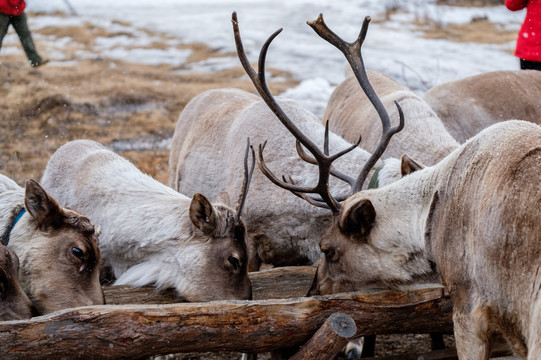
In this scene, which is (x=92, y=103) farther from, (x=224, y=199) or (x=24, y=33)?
(x=224, y=199)

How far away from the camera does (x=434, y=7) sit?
1848 centimetres

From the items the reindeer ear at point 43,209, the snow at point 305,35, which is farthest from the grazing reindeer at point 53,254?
the snow at point 305,35

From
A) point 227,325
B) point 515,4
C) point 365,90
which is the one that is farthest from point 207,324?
point 515,4

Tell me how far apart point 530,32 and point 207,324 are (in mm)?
4987

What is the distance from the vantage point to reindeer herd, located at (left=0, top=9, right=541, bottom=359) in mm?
3008

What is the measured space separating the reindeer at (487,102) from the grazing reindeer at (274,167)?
1821mm

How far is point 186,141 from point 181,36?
10750 mm

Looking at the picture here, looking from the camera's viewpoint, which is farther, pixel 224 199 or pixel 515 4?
pixel 515 4

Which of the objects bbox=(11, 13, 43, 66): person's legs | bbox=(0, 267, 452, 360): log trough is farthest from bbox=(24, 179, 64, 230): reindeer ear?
bbox=(11, 13, 43, 66): person's legs

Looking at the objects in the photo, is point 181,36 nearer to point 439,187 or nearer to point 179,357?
point 179,357

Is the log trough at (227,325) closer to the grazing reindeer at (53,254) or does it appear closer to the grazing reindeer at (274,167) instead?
the grazing reindeer at (53,254)

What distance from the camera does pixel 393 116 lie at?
561cm

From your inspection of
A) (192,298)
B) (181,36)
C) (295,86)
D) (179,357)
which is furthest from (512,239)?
(181,36)

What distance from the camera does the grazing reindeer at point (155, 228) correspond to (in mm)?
3955
